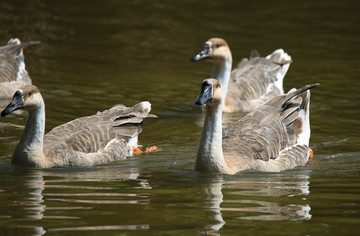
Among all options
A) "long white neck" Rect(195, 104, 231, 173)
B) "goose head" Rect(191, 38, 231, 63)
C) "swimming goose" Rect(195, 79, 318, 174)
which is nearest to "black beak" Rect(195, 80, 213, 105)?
"swimming goose" Rect(195, 79, 318, 174)

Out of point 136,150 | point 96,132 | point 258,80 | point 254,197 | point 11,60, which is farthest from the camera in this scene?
point 258,80

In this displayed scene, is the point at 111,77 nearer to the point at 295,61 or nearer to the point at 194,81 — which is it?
the point at 194,81

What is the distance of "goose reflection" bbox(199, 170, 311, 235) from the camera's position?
7781mm

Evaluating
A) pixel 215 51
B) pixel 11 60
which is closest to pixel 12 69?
pixel 11 60

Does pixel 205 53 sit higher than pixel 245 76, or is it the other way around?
pixel 205 53

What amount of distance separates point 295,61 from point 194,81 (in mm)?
3891

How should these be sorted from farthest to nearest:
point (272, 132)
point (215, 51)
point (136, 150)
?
point (215, 51) → point (136, 150) → point (272, 132)

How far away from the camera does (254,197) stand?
342 inches

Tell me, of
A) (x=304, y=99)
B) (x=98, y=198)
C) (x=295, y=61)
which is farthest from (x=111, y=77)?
(x=98, y=198)

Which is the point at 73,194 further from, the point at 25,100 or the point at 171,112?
the point at 171,112

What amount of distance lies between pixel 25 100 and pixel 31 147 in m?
0.70

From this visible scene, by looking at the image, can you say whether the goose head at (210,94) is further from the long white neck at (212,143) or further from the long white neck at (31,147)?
the long white neck at (31,147)

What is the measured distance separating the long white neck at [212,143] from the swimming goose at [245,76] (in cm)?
534

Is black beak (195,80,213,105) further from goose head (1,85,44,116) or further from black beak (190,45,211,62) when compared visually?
black beak (190,45,211,62)
